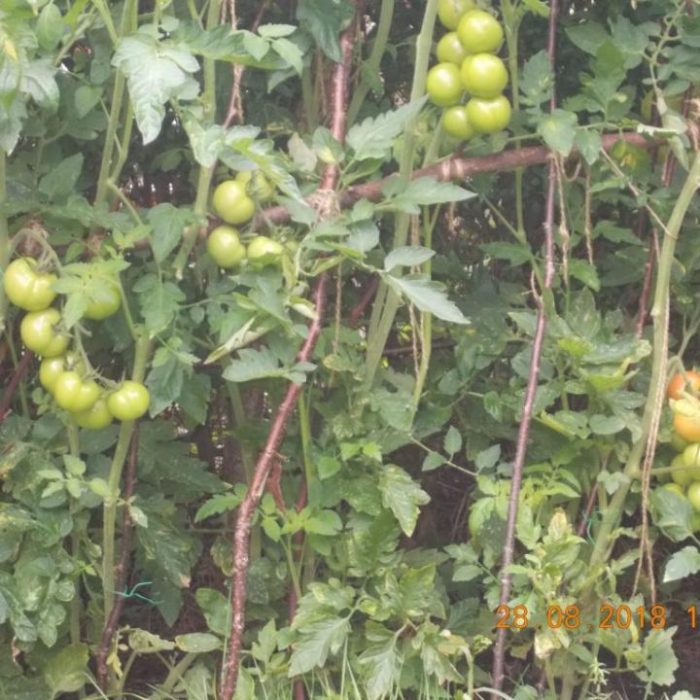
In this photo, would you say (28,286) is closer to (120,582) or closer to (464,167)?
(120,582)

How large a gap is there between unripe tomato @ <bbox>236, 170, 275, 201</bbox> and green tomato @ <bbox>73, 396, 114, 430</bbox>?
399 millimetres

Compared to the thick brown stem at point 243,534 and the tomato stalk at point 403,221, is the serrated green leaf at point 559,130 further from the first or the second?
the thick brown stem at point 243,534

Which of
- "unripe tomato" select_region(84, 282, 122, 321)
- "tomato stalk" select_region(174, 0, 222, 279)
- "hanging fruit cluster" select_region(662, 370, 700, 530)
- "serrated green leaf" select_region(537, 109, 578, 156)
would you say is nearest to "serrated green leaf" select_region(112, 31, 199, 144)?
"tomato stalk" select_region(174, 0, 222, 279)

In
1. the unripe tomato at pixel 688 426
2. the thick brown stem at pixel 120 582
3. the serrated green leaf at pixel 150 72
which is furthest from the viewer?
the thick brown stem at pixel 120 582

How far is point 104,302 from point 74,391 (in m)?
0.14

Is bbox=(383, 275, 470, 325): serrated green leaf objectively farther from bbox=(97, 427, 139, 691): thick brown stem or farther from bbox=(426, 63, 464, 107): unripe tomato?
bbox=(97, 427, 139, 691): thick brown stem

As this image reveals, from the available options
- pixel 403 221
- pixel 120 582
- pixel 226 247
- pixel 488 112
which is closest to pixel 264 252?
pixel 226 247

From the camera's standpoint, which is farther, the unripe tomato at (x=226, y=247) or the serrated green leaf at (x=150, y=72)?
the unripe tomato at (x=226, y=247)

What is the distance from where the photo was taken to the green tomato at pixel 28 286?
4.78 feet

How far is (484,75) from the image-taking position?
142 cm

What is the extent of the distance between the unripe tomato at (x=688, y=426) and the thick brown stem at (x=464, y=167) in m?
0.48

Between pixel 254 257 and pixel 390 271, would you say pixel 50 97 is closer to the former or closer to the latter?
pixel 254 257

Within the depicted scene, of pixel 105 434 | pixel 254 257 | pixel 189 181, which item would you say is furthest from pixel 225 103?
pixel 105 434
